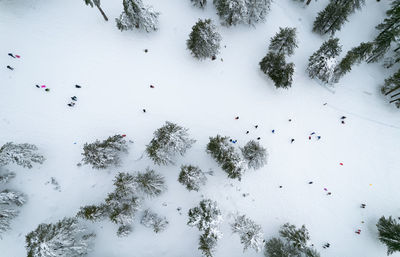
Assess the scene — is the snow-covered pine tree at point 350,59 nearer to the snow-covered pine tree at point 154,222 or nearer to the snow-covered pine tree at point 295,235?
the snow-covered pine tree at point 295,235

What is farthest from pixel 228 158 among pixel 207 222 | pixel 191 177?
pixel 207 222

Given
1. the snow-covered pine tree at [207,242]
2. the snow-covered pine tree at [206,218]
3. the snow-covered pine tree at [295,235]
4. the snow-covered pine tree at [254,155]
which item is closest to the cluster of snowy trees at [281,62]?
the snow-covered pine tree at [254,155]

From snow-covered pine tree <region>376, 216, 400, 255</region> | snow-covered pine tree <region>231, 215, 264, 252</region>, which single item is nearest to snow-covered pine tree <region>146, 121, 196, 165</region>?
snow-covered pine tree <region>231, 215, 264, 252</region>

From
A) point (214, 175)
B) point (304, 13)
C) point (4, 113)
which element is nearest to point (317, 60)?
point (304, 13)

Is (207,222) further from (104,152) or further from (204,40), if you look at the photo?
(204,40)

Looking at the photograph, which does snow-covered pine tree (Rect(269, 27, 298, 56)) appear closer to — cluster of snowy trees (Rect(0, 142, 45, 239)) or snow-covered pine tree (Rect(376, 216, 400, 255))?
snow-covered pine tree (Rect(376, 216, 400, 255))

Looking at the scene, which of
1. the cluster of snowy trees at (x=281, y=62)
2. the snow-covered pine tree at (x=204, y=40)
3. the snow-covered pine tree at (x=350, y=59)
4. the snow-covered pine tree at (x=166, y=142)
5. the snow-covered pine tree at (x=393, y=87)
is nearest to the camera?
the snow-covered pine tree at (x=166, y=142)
